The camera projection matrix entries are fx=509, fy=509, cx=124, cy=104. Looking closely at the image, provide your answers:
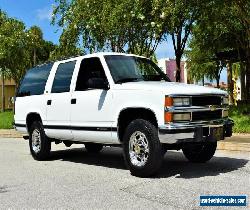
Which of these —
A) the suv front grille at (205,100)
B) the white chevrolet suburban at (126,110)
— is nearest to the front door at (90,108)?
the white chevrolet suburban at (126,110)

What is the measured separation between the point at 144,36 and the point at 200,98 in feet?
56.6

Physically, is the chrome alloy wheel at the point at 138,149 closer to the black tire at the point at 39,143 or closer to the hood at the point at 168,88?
the hood at the point at 168,88

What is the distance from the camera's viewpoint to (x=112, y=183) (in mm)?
8086

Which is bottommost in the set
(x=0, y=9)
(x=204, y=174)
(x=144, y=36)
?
(x=204, y=174)

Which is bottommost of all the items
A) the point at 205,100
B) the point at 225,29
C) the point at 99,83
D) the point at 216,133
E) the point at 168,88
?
the point at 216,133

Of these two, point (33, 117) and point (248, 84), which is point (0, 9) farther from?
point (33, 117)

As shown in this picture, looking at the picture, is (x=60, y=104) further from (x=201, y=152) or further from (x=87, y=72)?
(x=201, y=152)

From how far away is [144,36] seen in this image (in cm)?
2536

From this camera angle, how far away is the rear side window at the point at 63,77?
10.4 m

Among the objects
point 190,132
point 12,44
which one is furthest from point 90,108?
point 12,44

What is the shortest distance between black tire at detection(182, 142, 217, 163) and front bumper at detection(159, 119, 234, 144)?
44.7 inches

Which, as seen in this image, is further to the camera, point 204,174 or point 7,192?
point 204,174

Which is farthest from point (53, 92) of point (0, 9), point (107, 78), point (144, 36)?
point (0, 9)

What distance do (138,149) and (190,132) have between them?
3.13ft
